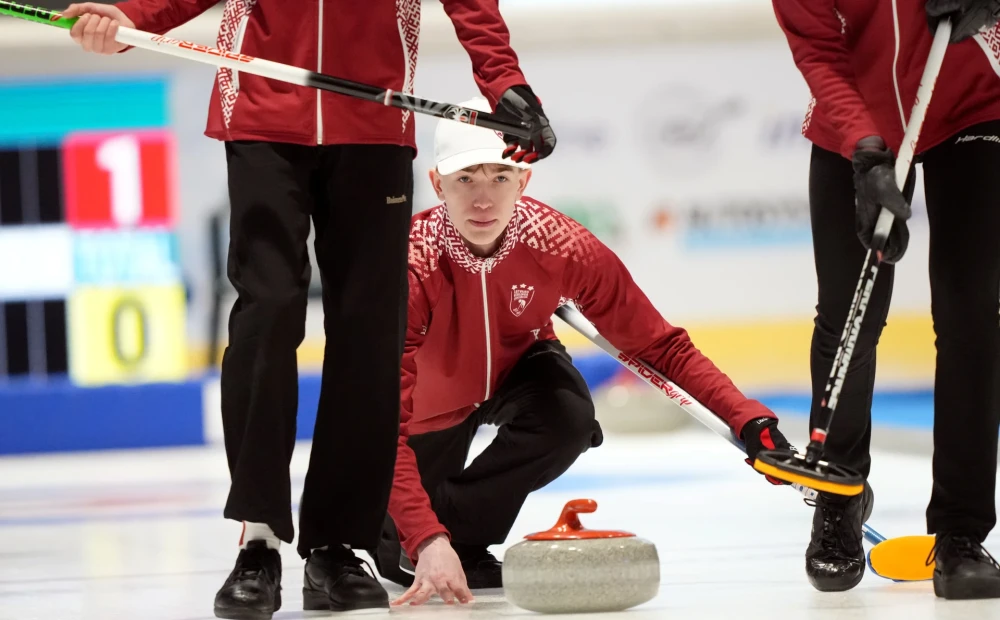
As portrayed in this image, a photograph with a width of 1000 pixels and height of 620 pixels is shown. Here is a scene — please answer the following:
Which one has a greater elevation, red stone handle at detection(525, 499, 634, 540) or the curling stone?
red stone handle at detection(525, 499, 634, 540)

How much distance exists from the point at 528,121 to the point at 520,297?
627mm

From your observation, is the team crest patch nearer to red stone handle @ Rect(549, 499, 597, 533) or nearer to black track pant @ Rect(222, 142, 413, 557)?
black track pant @ Rect(222, 142, 413, 557)

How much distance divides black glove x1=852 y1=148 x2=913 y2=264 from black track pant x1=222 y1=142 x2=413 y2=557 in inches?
28.8

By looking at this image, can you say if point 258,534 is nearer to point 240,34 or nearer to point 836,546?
point 240,34

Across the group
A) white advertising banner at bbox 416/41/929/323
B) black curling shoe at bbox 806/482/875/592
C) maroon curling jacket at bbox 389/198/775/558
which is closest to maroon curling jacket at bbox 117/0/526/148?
maroon curling jacket at bbox 389/198/775/558

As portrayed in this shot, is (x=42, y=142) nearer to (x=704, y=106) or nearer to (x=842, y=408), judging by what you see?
(x=704, y=106)

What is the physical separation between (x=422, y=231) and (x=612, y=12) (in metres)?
7.13

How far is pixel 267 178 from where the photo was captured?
2115 mm

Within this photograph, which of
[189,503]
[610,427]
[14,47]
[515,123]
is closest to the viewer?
[515,123]

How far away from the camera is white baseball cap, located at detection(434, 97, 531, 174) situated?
246 cm

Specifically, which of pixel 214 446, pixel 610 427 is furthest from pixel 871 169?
pixel 214 446

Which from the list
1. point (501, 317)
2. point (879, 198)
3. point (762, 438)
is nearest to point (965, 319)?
point (879, 198)

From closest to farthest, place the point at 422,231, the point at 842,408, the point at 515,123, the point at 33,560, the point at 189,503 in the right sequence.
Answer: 1. the point at 515,123
2. the point at 842,408
3. the point at 422,231
4. the point at 33,560
5. the point at 189,503

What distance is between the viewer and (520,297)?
263 cm
